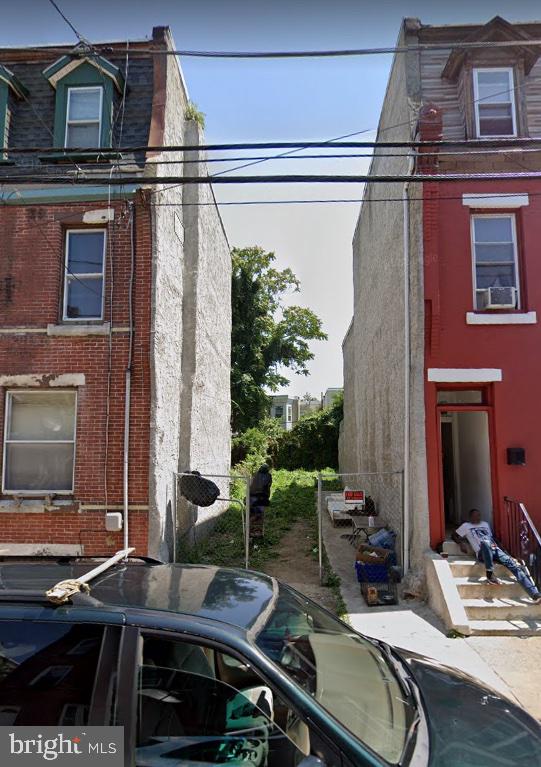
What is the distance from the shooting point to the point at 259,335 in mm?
27297

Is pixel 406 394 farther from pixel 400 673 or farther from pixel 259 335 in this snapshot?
pixel 259 335

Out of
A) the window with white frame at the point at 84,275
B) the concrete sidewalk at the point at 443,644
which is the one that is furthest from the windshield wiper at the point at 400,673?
the window with white frame at the point at 84,275

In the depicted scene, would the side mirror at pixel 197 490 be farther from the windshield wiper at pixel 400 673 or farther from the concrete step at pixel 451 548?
the windshield wiper at pixel 400 673

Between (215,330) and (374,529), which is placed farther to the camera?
(215,330)

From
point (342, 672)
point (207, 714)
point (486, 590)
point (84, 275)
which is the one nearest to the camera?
point (207, 714)

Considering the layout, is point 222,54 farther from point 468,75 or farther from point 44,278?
point 468,75

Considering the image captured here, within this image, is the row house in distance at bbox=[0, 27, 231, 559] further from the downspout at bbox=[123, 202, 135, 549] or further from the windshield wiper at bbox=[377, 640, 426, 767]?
the windshield wiper at bbox=[377, 640, 426, 767]

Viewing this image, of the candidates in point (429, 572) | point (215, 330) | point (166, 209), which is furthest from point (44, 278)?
point (429, 572)

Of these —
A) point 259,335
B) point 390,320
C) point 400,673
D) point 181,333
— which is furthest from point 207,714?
point 259,335

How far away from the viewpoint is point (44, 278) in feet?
28.1

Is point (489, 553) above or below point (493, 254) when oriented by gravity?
below

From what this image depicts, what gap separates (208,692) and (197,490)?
23.8 ft

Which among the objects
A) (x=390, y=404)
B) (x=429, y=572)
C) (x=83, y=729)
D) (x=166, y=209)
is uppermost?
(x=166, y=209)

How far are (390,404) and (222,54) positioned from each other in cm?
698
